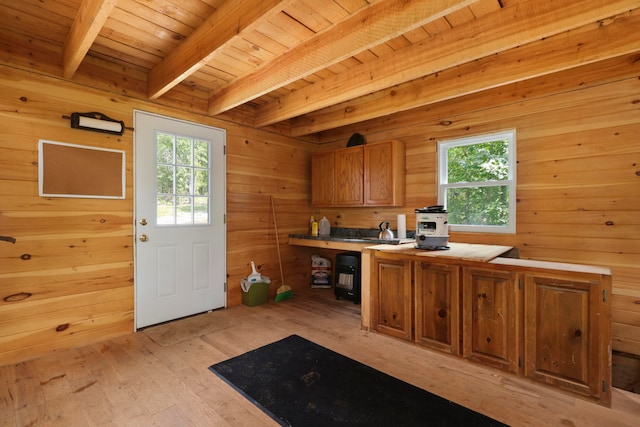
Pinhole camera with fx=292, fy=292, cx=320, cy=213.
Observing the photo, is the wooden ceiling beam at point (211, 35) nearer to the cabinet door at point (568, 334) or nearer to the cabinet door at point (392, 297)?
the cabinet door at point (392, 297)

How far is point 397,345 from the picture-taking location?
2.67 metres

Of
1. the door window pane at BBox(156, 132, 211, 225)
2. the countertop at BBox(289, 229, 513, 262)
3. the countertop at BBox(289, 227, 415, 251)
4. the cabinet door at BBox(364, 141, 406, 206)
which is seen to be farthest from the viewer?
the cabinet door at BBox(364, 141, 406, 206)

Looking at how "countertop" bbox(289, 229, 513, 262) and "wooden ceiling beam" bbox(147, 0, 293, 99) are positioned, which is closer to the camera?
"wooden ceiling beam" bbox(147, 0, 293, 99)

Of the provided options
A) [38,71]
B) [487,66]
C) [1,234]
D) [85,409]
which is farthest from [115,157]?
[487,66]

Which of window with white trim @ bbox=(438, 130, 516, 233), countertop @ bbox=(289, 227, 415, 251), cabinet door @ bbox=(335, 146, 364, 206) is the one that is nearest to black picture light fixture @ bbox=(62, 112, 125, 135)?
countertop @ bbox=(289, 227, 415, 251)

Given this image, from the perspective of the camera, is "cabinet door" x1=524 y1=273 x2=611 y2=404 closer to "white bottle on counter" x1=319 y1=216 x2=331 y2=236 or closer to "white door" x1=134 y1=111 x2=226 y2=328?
"white bottle on counter" x1=319 y1=216 x2=331 y2=236

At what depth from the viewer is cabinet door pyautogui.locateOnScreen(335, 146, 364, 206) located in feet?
13.4

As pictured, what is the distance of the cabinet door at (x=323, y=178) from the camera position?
14.4 feet

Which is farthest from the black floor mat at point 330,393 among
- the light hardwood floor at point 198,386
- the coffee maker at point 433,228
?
the coffee maker at point 433,228

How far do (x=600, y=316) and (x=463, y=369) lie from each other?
3.17ft

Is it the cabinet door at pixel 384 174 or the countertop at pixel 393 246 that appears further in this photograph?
the cabinet door at pixel 384 174

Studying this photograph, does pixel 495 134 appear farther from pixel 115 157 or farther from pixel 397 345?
pixel 115 157

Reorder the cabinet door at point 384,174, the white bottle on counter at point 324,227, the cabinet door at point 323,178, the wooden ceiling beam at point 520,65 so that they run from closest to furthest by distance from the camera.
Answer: the wooden ceiling beam at point 520,65
the cabinet door at point 384,174
the cabinet door at point 323,178
the white bottle on counter at point 324,227

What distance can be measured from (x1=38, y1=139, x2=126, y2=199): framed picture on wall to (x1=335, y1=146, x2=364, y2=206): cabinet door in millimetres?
2649
